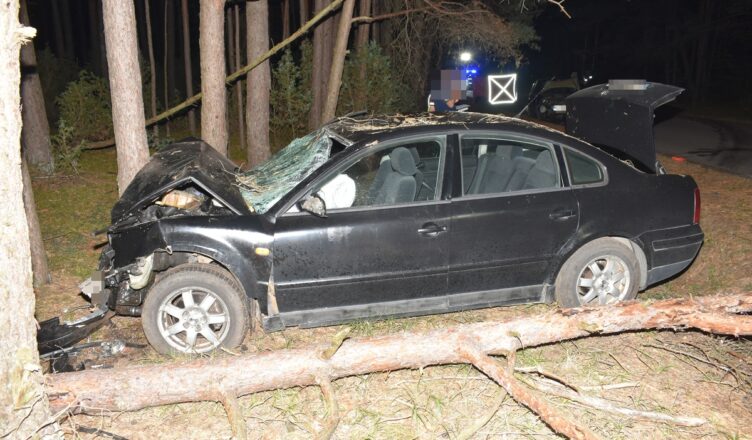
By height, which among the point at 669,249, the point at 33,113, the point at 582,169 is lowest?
Answer: the point at 669,249

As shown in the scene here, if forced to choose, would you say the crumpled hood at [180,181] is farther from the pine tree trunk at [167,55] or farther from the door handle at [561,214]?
the pine tree trunk at [167,55]

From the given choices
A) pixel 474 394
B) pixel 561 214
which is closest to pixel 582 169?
pixel 561 214

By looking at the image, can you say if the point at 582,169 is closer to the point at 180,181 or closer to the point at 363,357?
the point at 363,357

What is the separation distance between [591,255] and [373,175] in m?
1.90

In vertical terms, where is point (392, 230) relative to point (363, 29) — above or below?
below

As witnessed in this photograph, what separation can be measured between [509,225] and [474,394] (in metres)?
1.35

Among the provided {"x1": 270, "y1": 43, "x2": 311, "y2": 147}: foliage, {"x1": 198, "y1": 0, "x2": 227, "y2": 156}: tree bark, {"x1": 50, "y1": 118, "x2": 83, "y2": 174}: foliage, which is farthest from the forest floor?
{"x1": 270, "y1": 43, "x2": 311, "y2": 147}: foliage

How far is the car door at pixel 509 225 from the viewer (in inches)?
182

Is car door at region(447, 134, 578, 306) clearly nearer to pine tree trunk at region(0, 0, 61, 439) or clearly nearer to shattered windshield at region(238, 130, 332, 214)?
shattered windshield at region(238, 130, 332, 214)

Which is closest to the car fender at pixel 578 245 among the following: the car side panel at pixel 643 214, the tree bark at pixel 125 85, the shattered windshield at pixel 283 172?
the car side panel at pixel 643 214

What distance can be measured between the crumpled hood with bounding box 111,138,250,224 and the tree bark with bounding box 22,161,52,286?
1.25 meters

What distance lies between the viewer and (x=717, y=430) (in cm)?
368

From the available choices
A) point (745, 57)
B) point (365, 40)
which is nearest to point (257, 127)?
point (365, 40)

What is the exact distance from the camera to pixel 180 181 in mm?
4383
